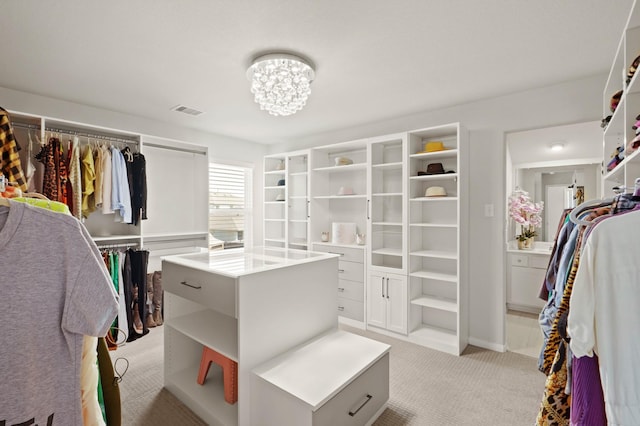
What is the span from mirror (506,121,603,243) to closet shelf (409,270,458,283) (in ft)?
5.63

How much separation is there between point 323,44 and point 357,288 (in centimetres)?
270

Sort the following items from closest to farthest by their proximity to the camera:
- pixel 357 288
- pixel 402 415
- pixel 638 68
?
1. pixel 638 68
2. pixel 402 415
3. pixel 357 288

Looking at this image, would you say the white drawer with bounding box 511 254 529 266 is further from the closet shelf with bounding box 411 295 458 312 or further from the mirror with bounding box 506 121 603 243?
the closet shelf with bounding box 411 295 458 312

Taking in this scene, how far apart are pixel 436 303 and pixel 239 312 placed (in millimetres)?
2368

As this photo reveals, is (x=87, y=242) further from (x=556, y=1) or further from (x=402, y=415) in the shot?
(x=556, y=1)

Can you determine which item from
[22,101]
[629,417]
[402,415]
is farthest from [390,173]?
[22,101]

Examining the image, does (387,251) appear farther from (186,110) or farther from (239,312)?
(186,110)

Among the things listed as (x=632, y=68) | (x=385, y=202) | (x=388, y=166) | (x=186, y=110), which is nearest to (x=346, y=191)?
(x=385, y=202)

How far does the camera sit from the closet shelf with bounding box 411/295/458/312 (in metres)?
3.14

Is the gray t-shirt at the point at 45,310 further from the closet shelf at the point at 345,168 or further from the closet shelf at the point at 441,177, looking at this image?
the closet shelf at the point at 345,168

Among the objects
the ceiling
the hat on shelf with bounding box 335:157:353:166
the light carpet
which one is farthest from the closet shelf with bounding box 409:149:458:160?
the light carpet

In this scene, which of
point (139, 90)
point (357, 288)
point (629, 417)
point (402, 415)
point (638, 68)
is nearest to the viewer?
point (629, 417)

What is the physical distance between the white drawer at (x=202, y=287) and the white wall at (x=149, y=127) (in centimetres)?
234

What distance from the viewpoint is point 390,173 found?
3.90 m
